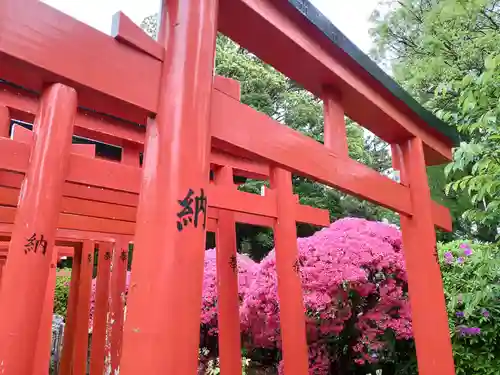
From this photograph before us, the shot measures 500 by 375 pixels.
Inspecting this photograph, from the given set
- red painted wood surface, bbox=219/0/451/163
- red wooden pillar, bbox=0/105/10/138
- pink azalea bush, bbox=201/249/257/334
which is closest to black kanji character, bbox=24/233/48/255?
red wooden pillar, bbox=0/105/10/138

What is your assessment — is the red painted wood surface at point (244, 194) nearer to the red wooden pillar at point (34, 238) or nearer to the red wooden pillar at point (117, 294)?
the red wooden pillar at point (34, 238)

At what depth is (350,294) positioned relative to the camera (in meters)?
5.71

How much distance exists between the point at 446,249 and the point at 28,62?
6.42m

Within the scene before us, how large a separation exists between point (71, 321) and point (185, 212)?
633 centimetres

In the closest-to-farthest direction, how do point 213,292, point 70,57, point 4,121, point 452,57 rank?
point 70,57 < point 4,121 < point 213,292 < point 452,57

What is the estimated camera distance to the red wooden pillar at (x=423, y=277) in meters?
3.03

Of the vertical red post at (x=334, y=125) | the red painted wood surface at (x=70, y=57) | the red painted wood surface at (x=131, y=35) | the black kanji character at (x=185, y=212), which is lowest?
the black kanji character at (x=185, y=212)

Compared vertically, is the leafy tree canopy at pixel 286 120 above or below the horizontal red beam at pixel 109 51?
above

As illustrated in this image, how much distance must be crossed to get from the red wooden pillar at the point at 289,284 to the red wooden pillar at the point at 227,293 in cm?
59

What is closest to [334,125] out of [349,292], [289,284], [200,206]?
[200,206]

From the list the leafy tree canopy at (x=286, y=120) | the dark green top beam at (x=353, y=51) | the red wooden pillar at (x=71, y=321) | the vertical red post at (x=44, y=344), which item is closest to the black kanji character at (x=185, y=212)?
the dark green top beam at (x=353, y=51)

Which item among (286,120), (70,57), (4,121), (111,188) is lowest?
(70,57)

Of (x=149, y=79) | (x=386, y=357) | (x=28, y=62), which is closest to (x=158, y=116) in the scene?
(x=149, y=79)

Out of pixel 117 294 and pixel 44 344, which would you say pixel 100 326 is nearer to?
pixel 117 294
